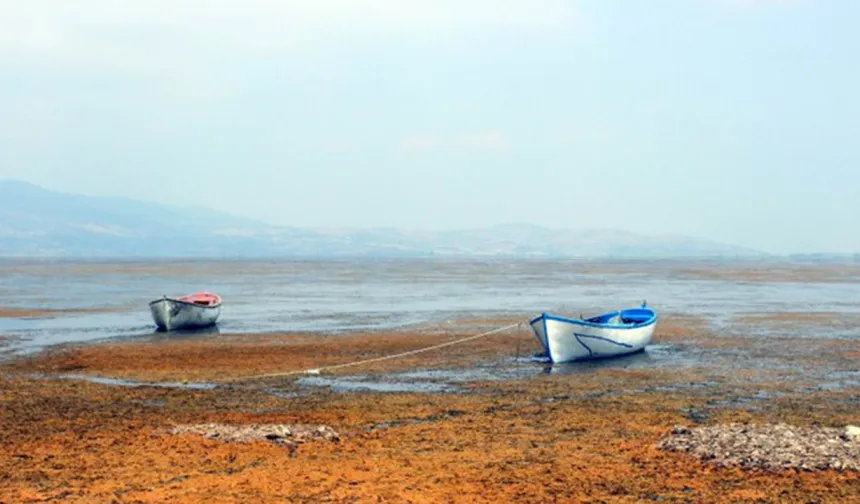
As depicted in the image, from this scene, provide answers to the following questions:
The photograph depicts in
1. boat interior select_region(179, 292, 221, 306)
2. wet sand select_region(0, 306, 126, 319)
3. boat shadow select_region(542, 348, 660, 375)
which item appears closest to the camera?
boat shadow select_region(542, 348, 660, 375)

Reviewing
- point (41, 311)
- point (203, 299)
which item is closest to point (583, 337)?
point (203, 299)

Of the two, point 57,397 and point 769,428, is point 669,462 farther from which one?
point 57,397

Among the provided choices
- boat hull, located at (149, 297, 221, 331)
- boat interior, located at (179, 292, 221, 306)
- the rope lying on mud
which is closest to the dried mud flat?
the rope lying on mud

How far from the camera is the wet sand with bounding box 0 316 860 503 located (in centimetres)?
1326

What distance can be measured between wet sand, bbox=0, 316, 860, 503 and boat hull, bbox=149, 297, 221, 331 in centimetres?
764

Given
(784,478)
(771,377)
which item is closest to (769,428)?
(784,478)

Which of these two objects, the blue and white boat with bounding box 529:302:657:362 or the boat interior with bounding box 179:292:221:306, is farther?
the boat interior with bounding box 179:292:221:306

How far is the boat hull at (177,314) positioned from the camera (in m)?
39.4

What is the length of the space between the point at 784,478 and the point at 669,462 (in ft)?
6.02

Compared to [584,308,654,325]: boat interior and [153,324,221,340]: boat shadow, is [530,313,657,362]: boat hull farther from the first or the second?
[153,324,221,340]: boat shadow

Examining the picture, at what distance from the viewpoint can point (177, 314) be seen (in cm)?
3972

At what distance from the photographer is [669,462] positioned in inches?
577

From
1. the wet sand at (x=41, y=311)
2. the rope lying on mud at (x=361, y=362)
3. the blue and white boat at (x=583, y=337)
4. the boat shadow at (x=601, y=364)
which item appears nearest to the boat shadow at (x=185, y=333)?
the rope lying on mud at (x=361, y=362)

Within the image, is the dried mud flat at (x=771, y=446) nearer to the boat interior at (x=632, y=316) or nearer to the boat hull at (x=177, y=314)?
the boat interior at (x=632, y=316)
